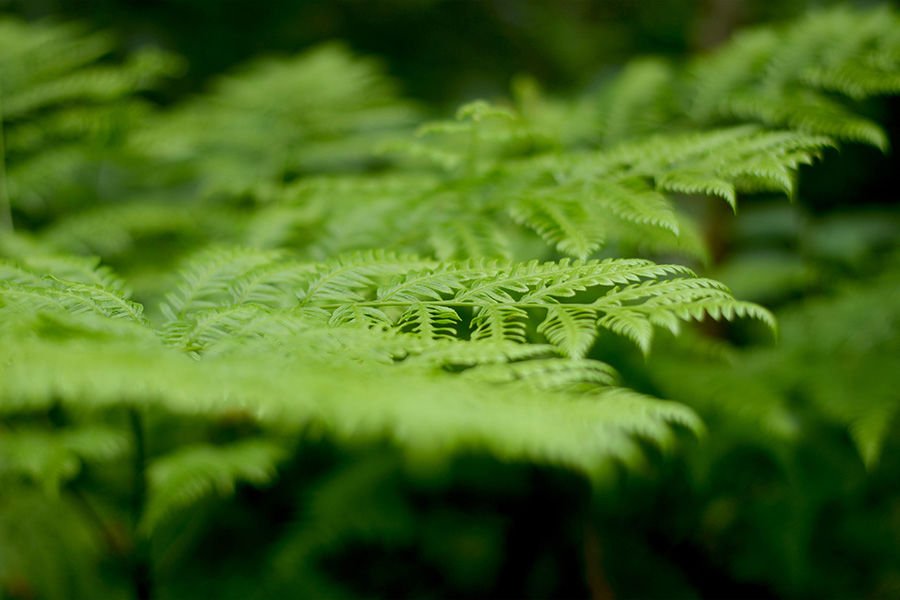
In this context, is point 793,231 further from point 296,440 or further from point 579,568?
point 296,440

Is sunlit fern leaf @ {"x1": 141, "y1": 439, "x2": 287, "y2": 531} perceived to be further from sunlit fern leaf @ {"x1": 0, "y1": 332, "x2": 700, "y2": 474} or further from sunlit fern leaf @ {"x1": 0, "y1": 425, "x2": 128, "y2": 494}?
sunlit fern leaf @ {"x1": 0, "y1": 332, "x2": 700, "y2": 474}

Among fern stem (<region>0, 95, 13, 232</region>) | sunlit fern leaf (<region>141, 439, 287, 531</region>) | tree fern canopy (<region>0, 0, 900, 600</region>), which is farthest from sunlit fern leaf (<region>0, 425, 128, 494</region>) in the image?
fern stem (<region>0, 95, 13, 232</region>)

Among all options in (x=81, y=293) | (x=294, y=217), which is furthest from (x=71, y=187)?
(x=81, y=293)

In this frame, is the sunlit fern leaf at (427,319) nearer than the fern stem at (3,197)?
Yes

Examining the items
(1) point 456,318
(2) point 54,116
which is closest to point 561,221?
(1) point 456,318

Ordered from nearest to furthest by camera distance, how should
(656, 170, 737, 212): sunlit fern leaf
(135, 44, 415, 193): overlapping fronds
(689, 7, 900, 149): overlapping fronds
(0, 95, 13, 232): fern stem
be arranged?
(656, 170, 737, 212): sunlit fern leaf
(689, 7, 900, 149): overlapping fronds
(0, 95, 13, 232): fern stem
(135, 44, 415, 193): overlapping fronds

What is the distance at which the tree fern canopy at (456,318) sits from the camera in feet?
3.51

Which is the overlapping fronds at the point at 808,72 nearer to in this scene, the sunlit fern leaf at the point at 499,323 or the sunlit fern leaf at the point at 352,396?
the sunlit fern leaf at the point at 499,323

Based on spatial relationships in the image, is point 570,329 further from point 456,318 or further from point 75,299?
point 75,299

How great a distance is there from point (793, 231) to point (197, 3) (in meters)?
4.67

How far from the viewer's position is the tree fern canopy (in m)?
1.07

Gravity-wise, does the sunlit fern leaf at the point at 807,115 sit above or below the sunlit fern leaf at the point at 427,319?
above

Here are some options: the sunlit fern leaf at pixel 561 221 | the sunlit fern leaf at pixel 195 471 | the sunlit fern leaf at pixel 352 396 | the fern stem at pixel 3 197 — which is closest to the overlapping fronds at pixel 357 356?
the sunlit fern leaf at pixel 352 396

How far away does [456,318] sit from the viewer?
1050 millimetres
